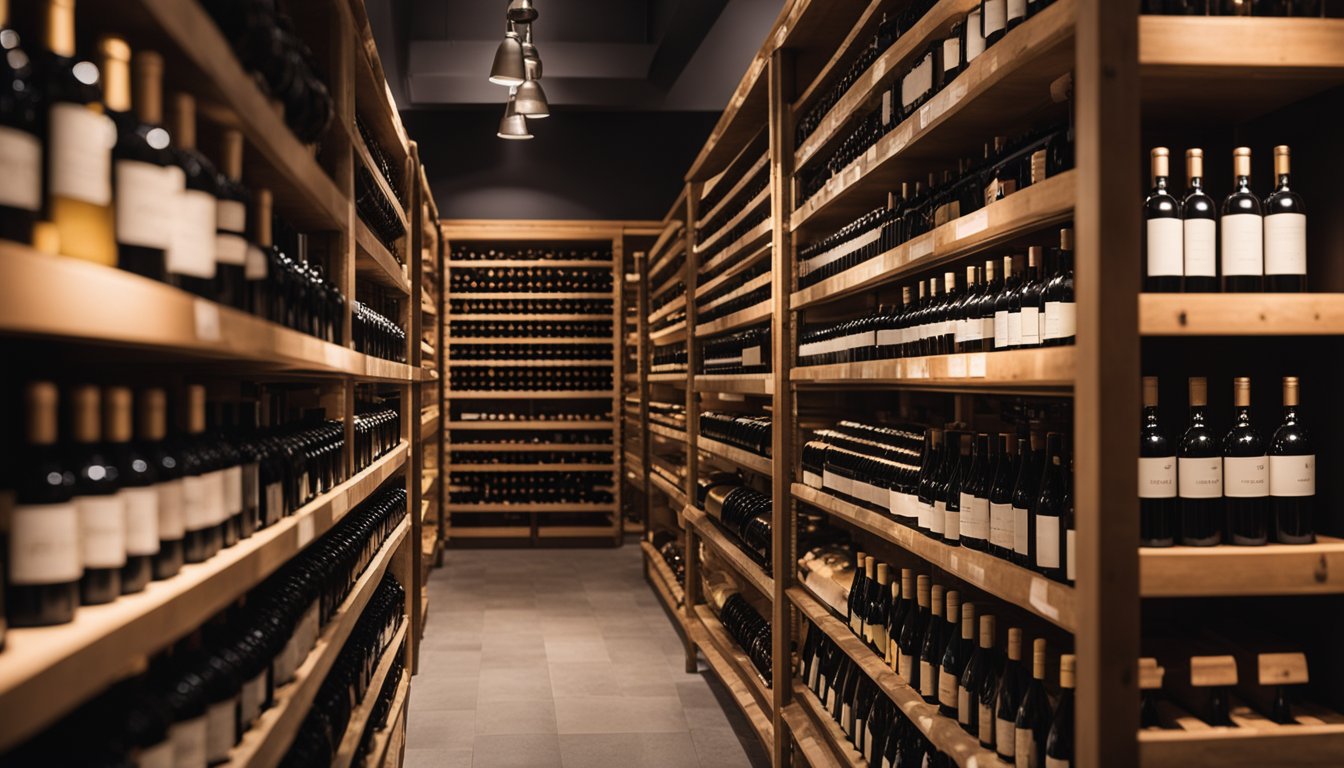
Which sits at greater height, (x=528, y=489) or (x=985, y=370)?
(x=985, y=370)

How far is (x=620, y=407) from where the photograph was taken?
9.93 meters

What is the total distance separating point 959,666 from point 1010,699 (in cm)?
28

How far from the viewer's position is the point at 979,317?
256 centimetres

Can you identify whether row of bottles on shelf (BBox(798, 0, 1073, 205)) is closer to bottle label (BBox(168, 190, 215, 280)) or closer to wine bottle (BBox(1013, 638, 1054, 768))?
wine bottle (BBox(1013, 638, 1054, 768))

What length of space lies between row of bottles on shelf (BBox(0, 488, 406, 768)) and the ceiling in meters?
6.70

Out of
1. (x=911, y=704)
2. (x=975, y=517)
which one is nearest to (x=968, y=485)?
(x=975, y=517)

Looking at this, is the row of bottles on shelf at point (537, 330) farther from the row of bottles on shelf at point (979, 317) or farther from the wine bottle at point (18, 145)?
the wine bottle at point (18, 145)

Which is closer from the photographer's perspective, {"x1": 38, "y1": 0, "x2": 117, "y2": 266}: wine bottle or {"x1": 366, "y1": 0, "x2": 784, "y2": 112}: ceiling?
{"x1": 38, "y1": 0, "x2": 117, "y2": 266}: wine bottle

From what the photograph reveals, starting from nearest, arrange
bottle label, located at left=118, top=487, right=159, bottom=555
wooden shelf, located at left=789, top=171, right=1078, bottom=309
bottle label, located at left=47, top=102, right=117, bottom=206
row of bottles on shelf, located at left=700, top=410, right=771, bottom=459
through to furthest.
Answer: bottle label, located at left=47, top=102, right=117, bottom=206 → bottle label, located at left=118, top=487, right=159, bottom=555 → wooden shelf, located at left=789, top=171, right=1078, bottom=309 → row of bottles on shelf, located at left=700, top=410, right=771, bottom=459

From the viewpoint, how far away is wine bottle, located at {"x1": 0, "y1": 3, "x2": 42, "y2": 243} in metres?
1.07

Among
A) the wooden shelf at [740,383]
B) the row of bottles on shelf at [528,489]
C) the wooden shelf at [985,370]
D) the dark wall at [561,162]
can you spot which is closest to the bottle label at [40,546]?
the wooden shelf at [985,370]

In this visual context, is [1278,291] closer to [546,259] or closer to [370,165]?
[370,165]

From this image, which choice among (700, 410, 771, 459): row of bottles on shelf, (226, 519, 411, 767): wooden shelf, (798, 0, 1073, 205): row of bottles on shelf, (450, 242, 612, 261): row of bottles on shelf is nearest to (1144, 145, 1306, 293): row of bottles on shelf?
(798, 0, 1073, 205): row of bottles on shelf

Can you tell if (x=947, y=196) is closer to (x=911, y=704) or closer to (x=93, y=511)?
(x=911, y=704)
